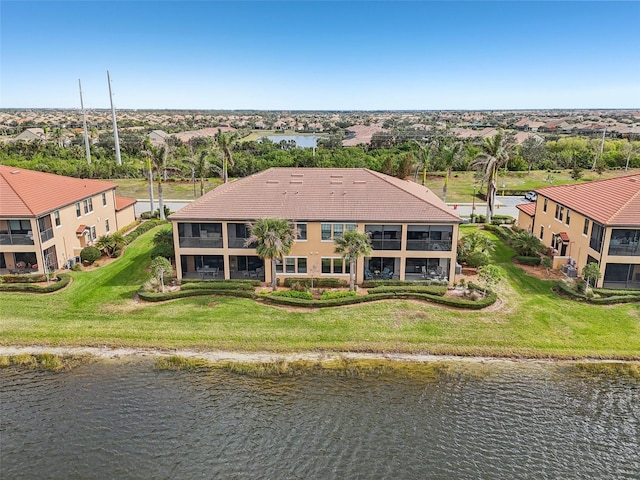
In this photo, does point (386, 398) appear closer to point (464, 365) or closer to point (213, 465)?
point (464, 365)

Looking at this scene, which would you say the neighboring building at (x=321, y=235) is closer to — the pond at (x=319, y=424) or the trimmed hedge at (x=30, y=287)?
the trimmed hedge at (x=30, y=287)

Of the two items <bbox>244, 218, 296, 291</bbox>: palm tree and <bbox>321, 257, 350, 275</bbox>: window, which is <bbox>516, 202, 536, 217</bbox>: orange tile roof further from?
<bbox>244, 218, 296, 291</bbox>: palm tree

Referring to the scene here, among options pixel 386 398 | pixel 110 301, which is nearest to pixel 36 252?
pixel 110 301

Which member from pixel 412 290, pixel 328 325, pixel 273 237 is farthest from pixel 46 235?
pixel 412 290

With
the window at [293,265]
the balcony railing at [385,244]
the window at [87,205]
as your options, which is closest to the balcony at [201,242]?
the window at [293,265]

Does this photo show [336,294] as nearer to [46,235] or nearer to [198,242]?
[198,242]
